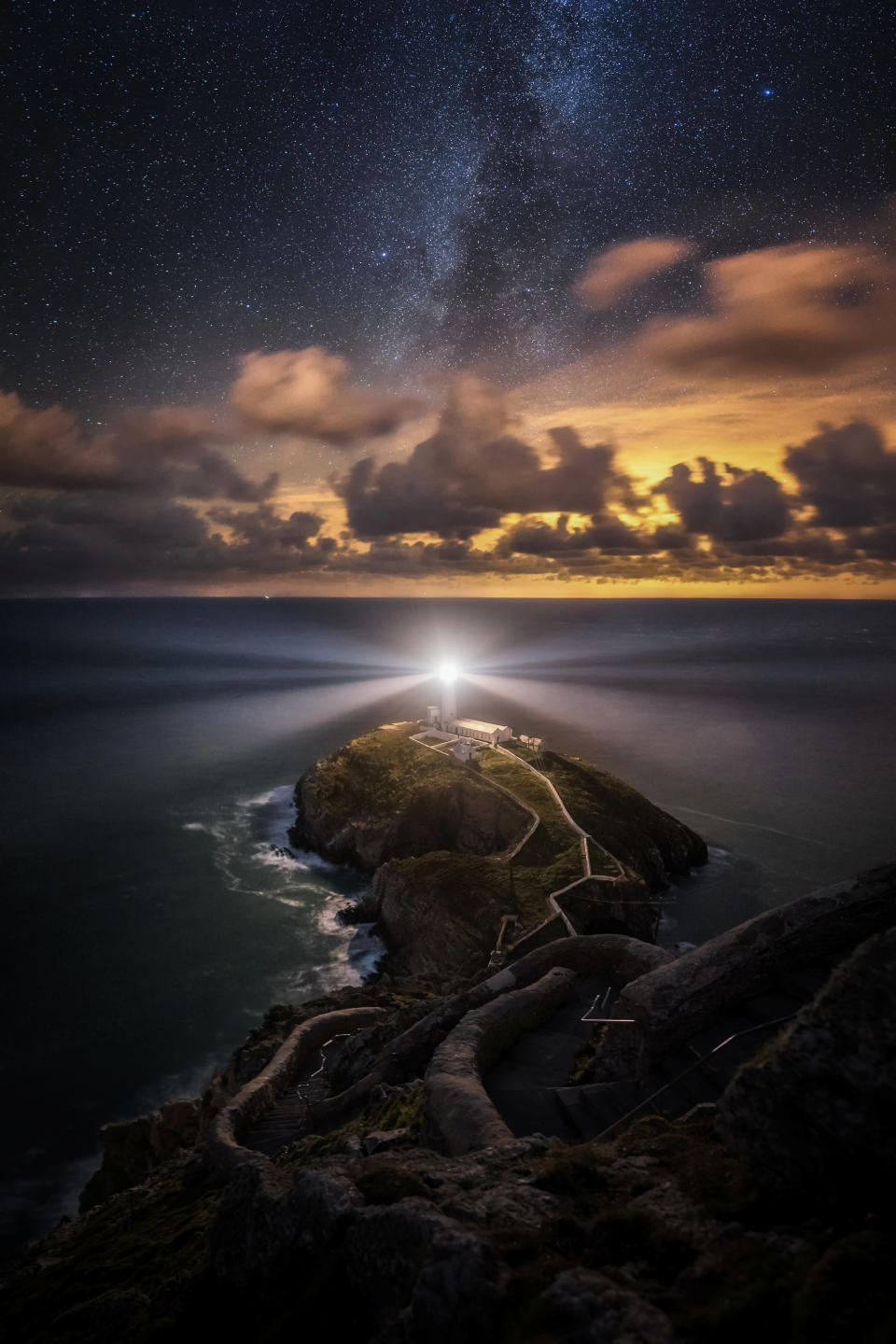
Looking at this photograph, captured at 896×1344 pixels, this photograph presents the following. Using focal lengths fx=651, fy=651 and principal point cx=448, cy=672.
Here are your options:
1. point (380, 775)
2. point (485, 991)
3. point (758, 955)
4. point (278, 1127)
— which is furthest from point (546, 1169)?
point (380, 775)

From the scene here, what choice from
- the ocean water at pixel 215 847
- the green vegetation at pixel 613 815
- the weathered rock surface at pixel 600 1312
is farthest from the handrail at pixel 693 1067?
the green vegetation at pixel 613 815

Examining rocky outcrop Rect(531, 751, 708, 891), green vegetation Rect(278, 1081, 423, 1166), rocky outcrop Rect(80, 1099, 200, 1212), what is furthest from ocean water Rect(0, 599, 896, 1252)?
green vegetation Rect(278, 1081, 423, 1166)

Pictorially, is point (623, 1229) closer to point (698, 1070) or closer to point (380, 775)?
point (698, 1070)

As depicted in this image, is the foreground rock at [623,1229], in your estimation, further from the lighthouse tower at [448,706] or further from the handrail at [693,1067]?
the lighthouse tower at [448,706]

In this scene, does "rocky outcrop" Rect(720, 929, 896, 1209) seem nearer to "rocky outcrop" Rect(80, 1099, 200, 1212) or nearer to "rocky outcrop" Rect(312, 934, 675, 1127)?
"rocky outcrop" Rect(312, 934, 675, 1127)

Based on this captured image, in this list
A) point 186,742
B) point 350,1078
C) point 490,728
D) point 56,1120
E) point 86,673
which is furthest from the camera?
point 86,673

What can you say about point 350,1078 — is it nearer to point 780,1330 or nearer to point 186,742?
point 780,1330

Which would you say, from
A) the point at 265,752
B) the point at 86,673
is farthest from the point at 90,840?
the point at 86,673
